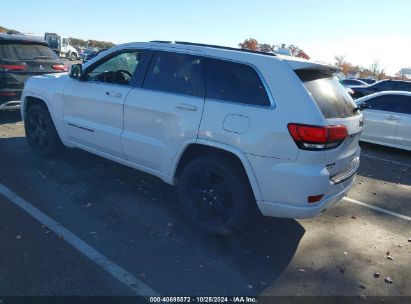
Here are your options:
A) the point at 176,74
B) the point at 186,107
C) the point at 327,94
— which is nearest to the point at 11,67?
the point at 176,74

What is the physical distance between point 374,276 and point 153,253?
207cm

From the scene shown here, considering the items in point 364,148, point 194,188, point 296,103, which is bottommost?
point 364,148

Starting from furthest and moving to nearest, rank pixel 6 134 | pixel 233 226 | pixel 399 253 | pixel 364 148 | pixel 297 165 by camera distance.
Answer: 1. pixel 364 148
2. pixel 6 134
3. pixel 399 253
4. pixel 233 226
5. pixel 297 165

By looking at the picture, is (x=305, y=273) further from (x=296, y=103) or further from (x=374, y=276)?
(x=296, y=103)

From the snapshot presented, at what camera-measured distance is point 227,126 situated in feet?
12.2

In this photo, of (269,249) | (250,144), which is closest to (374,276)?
(269,249)

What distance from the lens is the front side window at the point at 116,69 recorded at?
4.80 metres

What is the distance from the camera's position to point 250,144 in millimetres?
3592

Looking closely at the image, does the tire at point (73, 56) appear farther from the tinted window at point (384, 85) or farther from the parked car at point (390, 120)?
the parked car at point (390, 120)

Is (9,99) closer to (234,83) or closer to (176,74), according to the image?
(176,74)

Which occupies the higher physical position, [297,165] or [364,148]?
[297,165]

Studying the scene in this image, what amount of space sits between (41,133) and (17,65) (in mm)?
2585

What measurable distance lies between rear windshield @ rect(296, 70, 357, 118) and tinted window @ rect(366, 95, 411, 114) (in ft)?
17.1

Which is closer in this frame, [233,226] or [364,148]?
[233,226]
